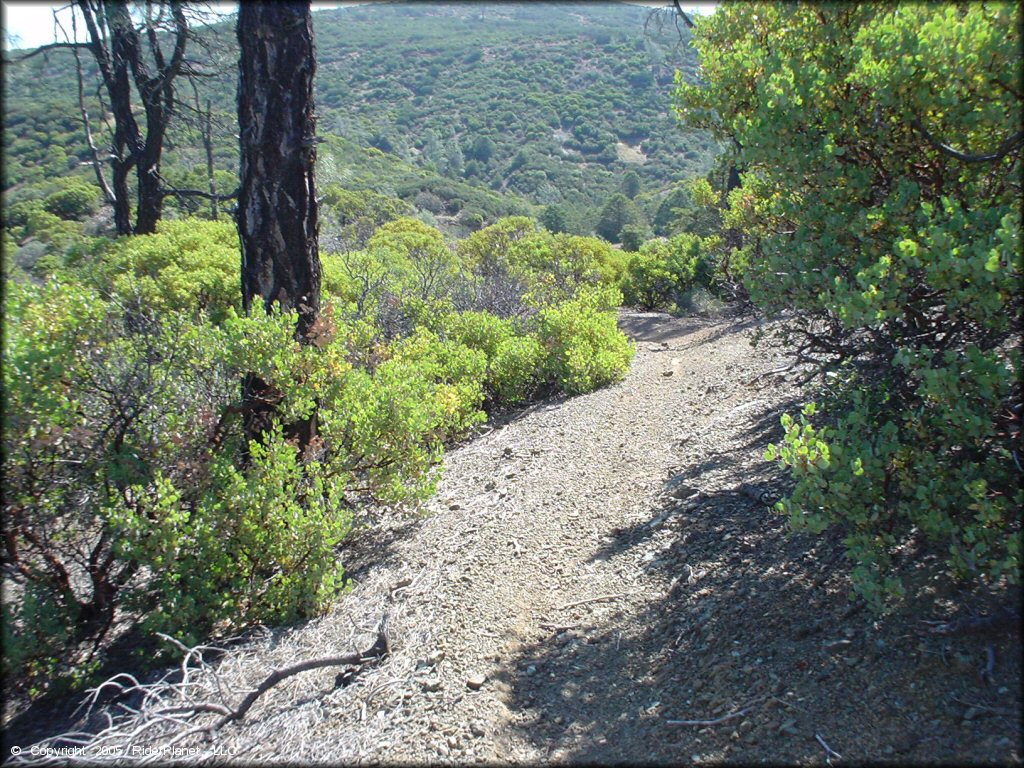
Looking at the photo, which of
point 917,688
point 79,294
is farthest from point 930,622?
point 79,294

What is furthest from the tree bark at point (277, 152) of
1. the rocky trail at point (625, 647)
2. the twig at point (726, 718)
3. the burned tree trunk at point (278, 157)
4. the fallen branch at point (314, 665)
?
the twig at point (726, 718)

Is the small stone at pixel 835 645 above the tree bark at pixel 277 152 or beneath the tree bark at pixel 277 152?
beneath

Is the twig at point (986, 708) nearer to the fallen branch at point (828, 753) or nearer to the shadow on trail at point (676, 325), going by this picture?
the fallen branch at point (828, 753)

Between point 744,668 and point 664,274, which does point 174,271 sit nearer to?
point 744,668

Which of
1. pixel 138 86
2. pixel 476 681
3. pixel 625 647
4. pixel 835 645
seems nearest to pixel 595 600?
pixel 625 647

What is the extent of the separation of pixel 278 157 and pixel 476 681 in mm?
2994

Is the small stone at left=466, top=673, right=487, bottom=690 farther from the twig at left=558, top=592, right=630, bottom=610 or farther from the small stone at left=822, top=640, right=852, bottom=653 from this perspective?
the small stone at left=822, top=640, right=852, bottom=653

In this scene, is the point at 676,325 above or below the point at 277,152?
below

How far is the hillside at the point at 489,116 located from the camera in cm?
3269

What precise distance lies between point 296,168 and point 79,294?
1438 mm

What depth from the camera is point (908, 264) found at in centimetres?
211

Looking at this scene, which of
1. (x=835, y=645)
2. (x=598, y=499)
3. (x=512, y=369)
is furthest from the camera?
(x=512, y=369)

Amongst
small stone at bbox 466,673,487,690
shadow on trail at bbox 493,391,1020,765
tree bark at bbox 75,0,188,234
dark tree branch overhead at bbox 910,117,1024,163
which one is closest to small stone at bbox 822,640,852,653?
shadow on trail at bbox 493,391,1020,765

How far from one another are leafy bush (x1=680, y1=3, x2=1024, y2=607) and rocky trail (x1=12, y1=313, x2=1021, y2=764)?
322mm
